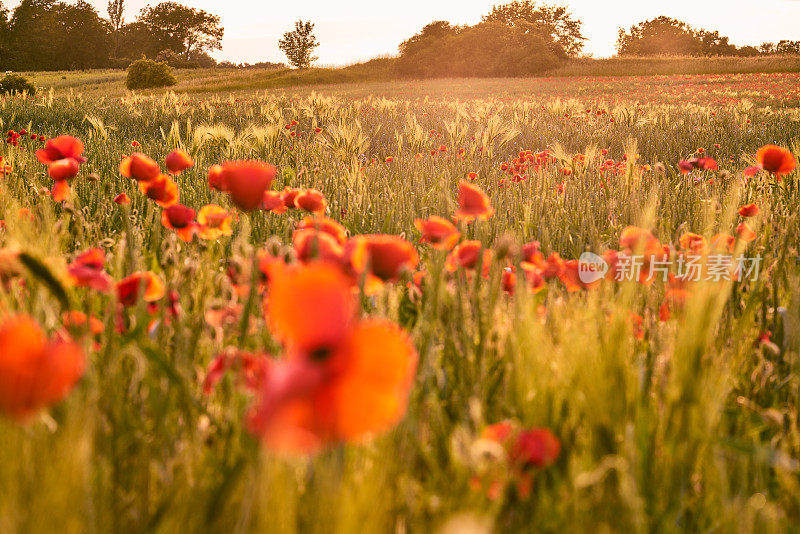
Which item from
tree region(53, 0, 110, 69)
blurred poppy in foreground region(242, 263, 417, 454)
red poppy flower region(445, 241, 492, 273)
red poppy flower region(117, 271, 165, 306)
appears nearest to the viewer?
blurred poppy in foreground region(242, 263, 417, 454)

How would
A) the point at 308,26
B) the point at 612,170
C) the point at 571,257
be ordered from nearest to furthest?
the point at 571,257
the point at 612,170
the point at 308,26

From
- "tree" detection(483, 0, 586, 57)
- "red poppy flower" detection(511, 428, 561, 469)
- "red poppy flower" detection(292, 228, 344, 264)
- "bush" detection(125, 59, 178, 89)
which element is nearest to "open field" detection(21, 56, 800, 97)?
"bush" detection(125, 59, 178, 89)

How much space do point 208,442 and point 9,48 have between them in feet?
206

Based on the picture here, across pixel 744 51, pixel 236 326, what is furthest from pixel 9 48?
pixel 744 51

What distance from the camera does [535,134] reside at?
5777 millimetres

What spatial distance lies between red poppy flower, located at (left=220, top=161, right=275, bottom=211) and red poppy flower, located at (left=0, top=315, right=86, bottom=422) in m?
0.65

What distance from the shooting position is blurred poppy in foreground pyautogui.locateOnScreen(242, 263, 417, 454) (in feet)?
1.31

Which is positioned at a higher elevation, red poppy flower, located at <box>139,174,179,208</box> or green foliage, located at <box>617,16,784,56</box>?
green foliage, located at <box>617,16,784,56</box>

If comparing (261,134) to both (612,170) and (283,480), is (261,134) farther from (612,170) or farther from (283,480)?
(283,480)

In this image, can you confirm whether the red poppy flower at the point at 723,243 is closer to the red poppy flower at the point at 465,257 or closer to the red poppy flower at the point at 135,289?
the red poppy flower at the point at 465,257

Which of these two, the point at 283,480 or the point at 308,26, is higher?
the point at 308,26

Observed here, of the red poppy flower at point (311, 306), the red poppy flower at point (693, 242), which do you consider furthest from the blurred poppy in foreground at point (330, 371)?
the red poppy flower at point (693, 242)

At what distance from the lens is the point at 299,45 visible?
178ft

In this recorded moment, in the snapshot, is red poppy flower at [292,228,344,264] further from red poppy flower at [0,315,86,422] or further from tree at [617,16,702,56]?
tree at [617,16,702,56]
